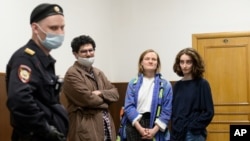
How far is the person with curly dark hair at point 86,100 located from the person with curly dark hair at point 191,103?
590mm

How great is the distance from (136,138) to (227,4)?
2621 millimetres

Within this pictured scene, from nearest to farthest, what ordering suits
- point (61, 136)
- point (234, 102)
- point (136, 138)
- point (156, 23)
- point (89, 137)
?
point (61, 136) < point (89, 137) < point (136, 138) < point (234, 102) < point (156, 23)

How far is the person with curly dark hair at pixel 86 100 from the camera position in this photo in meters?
3.04

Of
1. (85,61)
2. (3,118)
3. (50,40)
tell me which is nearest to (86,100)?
(85,61)

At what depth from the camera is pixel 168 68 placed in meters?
5.20

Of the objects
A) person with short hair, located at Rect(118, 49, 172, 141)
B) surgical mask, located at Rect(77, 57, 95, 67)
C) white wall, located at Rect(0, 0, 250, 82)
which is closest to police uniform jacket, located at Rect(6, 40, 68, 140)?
surgical mask, located at Rect(77, 57, 95, 67)

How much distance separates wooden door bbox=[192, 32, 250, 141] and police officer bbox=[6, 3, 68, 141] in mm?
3345

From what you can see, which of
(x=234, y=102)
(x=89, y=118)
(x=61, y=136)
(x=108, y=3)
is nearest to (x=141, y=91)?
(x=89, y=118)

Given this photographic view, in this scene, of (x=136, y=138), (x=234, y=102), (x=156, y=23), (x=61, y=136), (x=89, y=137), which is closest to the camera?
(x=61, y=136)

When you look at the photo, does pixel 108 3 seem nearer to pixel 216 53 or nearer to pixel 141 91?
pixel 216 53

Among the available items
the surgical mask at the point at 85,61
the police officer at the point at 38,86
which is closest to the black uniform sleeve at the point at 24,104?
the police officer at the point at 38,86

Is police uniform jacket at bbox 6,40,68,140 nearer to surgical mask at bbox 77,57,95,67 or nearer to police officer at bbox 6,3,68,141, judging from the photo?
police officer at bbox 6,3,68,141

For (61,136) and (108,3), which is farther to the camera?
(108,3)

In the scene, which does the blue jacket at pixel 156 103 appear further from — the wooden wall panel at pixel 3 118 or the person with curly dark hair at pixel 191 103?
the wooden wall panel at pixel 3 118
